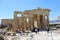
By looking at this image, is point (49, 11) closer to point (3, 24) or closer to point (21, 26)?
point (21, 26)

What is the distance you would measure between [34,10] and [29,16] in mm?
1400

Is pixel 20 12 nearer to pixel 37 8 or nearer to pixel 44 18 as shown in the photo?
pixel 37 8

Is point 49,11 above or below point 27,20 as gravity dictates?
above

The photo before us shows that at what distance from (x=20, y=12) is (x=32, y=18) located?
10.5 feet

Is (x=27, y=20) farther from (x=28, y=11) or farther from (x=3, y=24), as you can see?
(x=3, y=24)

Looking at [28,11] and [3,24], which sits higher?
[28,11]

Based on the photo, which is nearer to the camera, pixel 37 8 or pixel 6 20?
pixel 37 8

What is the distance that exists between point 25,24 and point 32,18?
2133mm

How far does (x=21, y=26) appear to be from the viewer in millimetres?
23703

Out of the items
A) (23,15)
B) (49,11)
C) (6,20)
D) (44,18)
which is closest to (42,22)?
(44,18)

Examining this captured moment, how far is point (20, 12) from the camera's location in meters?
23.1

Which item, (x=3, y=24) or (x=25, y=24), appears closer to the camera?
Result: (x=25, y=24)

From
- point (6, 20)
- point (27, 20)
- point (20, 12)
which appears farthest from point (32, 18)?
point (6, 20)

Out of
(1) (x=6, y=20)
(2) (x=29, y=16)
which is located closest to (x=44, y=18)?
(2) (x=29, y=16)
